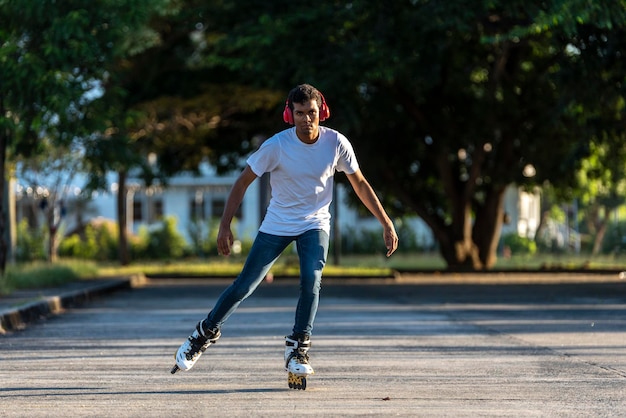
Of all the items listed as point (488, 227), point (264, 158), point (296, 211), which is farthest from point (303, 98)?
point (488, 227)

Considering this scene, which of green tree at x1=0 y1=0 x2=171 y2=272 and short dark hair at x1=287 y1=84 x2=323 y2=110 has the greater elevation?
green tree at x1=0 y1=0 x2=171 y2=272

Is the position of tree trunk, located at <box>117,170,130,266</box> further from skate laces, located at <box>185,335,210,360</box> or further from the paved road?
skate laces, located at <box>185,335,210,360</box>

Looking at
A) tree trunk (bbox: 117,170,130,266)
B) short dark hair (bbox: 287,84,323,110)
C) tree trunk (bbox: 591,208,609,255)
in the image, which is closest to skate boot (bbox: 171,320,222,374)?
short dark hair (bbox: 287,84,323,110)

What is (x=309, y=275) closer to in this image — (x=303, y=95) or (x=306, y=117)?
(x=306, y=117)

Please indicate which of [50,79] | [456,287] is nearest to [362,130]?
[456,287]

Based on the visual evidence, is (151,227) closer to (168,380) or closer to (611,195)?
(611,195)

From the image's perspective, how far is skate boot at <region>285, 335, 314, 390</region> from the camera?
27.1 feet

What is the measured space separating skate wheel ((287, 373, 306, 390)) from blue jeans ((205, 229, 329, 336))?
303 mm

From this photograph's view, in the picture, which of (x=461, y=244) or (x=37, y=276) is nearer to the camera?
(x=37, y=276)

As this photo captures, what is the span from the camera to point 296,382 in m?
8.29

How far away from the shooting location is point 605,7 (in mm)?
17578

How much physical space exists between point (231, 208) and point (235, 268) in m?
21.9

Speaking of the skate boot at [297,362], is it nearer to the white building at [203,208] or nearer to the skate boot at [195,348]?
the skate boot at [195,348]

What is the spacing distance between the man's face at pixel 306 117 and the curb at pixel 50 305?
19.7 ft
